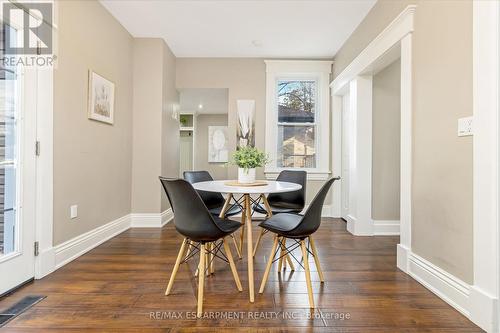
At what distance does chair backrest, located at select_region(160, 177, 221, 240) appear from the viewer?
5.82 feet

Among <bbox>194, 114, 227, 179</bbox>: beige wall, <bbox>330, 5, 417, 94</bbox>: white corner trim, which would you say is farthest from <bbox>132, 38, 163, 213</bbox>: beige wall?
<bbox>194, 114, 227, 179</bbox>: beige wall

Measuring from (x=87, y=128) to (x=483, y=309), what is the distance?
3566 mm

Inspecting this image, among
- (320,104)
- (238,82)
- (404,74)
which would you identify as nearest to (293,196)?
(404,74)

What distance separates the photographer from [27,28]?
220 cm

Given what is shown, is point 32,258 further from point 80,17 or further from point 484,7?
point 484,7

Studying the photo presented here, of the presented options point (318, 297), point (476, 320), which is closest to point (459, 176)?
point (476, 320)

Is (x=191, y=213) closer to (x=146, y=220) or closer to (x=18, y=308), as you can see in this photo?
(x=18, y=308)

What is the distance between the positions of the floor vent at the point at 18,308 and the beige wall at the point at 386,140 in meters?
3.61

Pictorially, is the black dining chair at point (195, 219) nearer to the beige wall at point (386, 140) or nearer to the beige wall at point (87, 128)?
the beige wall at point (87, 128)

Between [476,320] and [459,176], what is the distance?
0.87 m

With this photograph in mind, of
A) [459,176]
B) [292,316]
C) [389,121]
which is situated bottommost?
[292,316]

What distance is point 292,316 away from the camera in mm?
1766

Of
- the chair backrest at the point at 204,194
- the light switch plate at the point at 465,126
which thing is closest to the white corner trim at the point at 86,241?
the chair backrest at the point at 204,194

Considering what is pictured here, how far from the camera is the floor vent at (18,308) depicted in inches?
67.1
